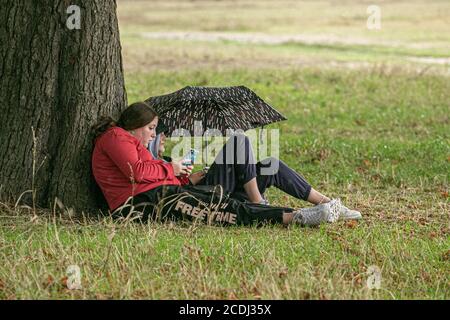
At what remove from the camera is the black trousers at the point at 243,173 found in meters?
8.38

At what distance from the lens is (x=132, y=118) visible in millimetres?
8141

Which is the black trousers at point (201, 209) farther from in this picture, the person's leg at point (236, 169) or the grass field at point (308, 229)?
the person's leg at point (236, 169)

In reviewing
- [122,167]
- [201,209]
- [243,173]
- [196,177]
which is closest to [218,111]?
[196,177]

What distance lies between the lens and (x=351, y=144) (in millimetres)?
12656

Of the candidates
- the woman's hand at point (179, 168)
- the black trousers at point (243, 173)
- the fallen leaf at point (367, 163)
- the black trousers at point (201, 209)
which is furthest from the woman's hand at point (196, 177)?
the fallen leaf at point (367, 163)

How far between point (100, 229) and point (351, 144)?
555 centimetres

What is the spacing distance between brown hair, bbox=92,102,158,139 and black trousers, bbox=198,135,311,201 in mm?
728

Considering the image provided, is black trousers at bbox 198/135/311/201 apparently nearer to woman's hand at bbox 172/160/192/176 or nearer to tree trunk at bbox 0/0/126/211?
woman's hand at bbox 172/160/192/176

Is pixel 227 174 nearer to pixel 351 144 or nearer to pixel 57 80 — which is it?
pixel 57 80

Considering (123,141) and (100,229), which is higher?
(123,141)

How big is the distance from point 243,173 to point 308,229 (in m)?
0.80

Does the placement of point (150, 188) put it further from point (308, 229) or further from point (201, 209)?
point (308, 229)
